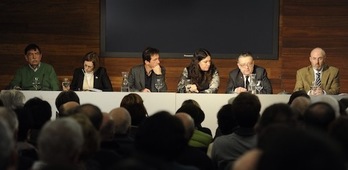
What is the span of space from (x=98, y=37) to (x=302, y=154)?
24.8ft

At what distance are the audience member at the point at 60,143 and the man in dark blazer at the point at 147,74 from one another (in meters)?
4.93

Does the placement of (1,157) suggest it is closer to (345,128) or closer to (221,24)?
(345,128)

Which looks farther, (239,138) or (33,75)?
(33,75)

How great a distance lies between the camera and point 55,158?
2.28 metres

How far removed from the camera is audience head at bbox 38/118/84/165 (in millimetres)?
2273

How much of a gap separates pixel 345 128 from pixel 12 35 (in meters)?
6.85

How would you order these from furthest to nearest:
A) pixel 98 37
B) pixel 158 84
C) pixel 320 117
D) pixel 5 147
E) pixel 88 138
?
pixel 98 37 → pixel 158 84 → pixel 320 117 → pixel 88 138 → pixel 5 147

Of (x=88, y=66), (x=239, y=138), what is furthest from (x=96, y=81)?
(x=239, y=138)

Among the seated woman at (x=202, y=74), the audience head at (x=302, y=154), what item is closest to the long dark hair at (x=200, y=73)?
the seated woman at (x=202, y=74)

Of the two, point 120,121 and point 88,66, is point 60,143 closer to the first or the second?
point 120,121

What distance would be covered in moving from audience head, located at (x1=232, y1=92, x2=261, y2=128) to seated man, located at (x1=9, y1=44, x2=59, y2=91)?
3.96 meters

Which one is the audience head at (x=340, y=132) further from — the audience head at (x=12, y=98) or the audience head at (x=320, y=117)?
the audience head at (x=12, y=98)

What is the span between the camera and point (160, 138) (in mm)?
2252

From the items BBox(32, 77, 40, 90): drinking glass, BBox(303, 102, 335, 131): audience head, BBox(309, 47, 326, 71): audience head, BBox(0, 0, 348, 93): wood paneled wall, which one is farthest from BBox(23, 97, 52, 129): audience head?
BBox(0, 0, 348, 93): wood paneled wall
